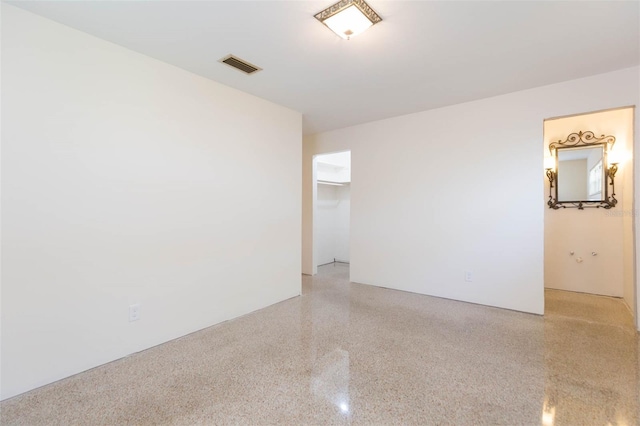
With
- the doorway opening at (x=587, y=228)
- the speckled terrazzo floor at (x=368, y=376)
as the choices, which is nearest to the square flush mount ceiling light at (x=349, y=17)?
the speckled terrazzo floor at (x=368, y=376)

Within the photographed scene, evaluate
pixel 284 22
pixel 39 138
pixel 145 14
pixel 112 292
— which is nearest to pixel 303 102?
pixel 284 22

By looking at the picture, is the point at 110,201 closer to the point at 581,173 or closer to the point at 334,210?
the point at 334,210

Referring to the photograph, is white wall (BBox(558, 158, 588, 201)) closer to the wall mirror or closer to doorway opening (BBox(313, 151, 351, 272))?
the wall mirror

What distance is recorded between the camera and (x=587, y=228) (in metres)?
3.97

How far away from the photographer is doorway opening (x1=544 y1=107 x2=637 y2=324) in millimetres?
3637

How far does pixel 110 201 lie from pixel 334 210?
4544 mm

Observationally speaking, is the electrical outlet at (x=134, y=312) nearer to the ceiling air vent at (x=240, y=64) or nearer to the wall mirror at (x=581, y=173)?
the ceiling air vent at (x=240, y=64)

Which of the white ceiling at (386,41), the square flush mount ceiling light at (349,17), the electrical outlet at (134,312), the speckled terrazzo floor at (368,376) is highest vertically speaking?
the white ceiling at (386,41)

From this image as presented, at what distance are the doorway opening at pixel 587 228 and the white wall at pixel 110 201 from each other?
393 centimetres

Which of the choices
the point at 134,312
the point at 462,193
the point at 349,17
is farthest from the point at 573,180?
the point at 134,312

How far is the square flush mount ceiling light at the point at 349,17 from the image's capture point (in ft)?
5.92

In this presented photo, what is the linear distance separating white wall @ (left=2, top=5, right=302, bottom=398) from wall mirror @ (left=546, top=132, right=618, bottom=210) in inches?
170

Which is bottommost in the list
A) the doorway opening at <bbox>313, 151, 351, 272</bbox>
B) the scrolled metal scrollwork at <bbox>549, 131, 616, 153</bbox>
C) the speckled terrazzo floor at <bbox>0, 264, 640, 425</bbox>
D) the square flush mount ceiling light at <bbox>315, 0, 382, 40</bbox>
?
the speckled terrazzo floor at <bbox>0, 264, 640, 425</bbox>

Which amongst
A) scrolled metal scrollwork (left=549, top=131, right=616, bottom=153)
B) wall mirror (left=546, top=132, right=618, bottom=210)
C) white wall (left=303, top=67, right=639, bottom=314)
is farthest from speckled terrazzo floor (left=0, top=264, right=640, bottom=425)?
scrolled metal scrollwork (left=549, top=131, right=616, bottom=153)
